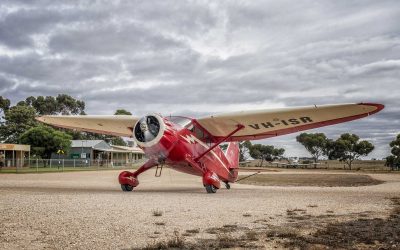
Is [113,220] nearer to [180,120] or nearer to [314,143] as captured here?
[180,120]

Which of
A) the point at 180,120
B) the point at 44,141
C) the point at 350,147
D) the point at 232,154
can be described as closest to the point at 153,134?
the point at 180,120

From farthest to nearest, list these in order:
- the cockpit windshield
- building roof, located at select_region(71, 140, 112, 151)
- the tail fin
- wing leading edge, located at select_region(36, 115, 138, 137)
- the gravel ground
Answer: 1. building roof, located at select_region(71, 140, 112, 151)
2. the tail fin
3. wing leading edge, located at select_region(36, 115, 138, 137)
4. the cockpit windshield
5. the gravel ground

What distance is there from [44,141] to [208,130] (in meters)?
51.1

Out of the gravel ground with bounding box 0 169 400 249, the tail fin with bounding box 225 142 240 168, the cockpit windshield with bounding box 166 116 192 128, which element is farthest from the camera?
the tail fin with bounding box 225 142 240 168

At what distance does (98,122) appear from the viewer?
63.3 ft

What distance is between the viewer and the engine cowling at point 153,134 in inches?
541

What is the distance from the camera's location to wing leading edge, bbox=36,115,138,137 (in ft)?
60.3

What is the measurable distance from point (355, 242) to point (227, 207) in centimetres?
465

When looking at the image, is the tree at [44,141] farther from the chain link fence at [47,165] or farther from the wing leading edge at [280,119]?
the wing leading edge at [280,119]

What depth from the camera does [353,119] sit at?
14180 millimetres

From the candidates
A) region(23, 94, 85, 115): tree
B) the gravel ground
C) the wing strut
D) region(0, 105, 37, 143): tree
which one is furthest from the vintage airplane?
region(23, 94, 85, 115): tree

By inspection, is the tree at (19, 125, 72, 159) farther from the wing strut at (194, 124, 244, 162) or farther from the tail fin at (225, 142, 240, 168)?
the wing strut at (194, 124, 244, 162)

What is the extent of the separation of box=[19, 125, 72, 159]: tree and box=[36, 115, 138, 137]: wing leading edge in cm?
4291

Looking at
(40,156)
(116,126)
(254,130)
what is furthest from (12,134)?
(254,130)
